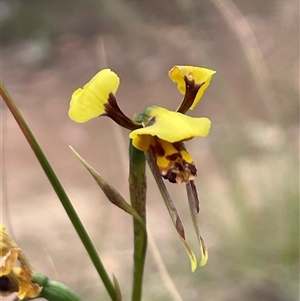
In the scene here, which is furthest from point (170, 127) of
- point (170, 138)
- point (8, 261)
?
point (8, 261)

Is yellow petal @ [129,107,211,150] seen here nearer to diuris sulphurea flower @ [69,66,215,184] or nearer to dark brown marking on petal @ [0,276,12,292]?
diuris sulphurea flower @ [69,66,215,184]

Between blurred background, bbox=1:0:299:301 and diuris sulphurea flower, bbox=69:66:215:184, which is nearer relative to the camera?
diuris sulphurea flower, bbox=69:66:215:184

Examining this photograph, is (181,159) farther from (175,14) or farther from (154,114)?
(175,14)

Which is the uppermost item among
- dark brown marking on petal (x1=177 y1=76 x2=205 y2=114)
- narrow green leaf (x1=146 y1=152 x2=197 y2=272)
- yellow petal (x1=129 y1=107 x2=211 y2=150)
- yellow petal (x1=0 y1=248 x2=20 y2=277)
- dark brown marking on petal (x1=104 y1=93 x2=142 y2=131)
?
dark brown marking on petal (x1=177 y1=76 x2=205 y2=114)

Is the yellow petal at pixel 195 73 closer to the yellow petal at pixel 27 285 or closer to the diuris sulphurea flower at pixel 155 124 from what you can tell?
the diuris sulphurea flower at pixel 155 124

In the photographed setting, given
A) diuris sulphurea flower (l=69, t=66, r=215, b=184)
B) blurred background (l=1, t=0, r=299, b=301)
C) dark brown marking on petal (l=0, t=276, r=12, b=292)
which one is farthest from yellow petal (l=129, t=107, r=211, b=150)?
blurred background (l=1, t=0, r=299, b=301)

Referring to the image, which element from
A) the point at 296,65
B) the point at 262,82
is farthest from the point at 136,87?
the point at 262,82

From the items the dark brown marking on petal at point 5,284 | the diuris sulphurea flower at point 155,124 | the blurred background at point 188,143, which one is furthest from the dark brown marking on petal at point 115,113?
the blurred background at point 188,143

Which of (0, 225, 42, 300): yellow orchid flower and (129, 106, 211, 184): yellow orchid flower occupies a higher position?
(129, 106, 211, 184): yellow orchid flower
